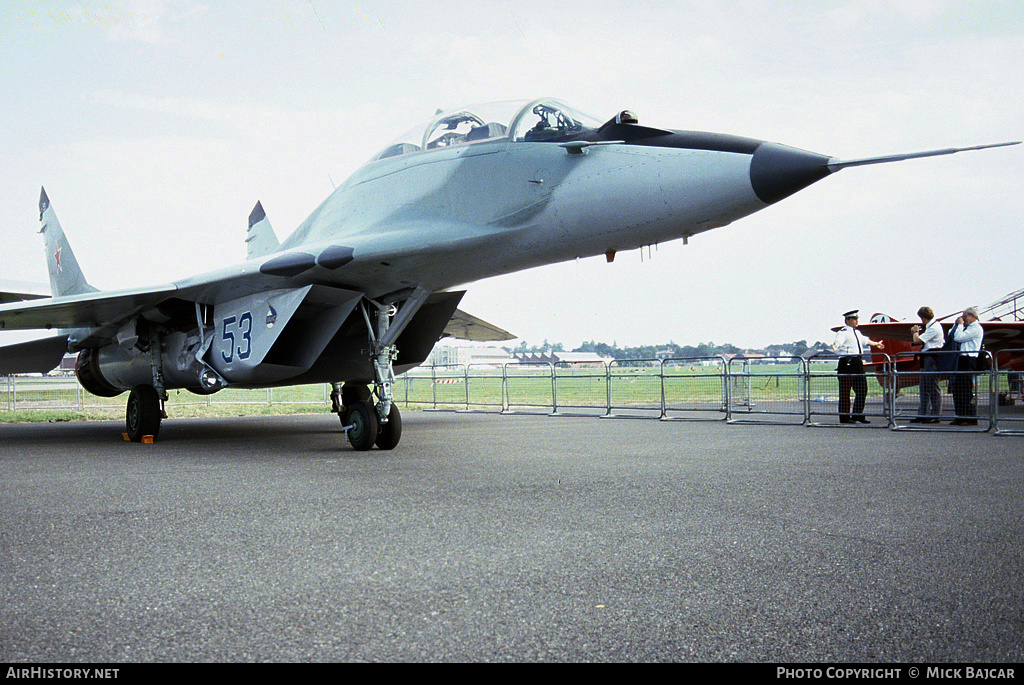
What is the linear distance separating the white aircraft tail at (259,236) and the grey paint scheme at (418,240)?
2846 millimetres

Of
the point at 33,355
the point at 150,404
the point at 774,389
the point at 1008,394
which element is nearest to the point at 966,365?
the point at 1008,394

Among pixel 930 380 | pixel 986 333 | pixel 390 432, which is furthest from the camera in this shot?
pixel 986 333

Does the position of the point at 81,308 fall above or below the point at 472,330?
above

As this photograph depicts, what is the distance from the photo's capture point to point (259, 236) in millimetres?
12859

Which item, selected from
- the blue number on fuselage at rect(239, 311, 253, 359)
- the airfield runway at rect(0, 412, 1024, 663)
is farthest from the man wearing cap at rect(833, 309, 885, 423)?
the blue number on fuselage at rect(239, 311, 253, 359)

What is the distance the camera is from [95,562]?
3.20 m

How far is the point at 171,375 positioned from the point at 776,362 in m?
8.65

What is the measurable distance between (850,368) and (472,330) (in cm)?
645

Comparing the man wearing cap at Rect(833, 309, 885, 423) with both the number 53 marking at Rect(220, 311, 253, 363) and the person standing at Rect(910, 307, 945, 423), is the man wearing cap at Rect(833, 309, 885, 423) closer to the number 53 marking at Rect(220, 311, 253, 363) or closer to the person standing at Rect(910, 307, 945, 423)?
the person standing at Rect(910, 307, 945, 423)

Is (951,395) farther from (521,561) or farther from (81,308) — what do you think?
(81,308)

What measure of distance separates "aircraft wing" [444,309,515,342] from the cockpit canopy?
236 inches

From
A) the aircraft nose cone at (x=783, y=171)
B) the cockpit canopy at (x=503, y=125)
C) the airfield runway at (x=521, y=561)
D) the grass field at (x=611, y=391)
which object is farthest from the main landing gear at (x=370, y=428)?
the grass field at (x=611, y=391)
